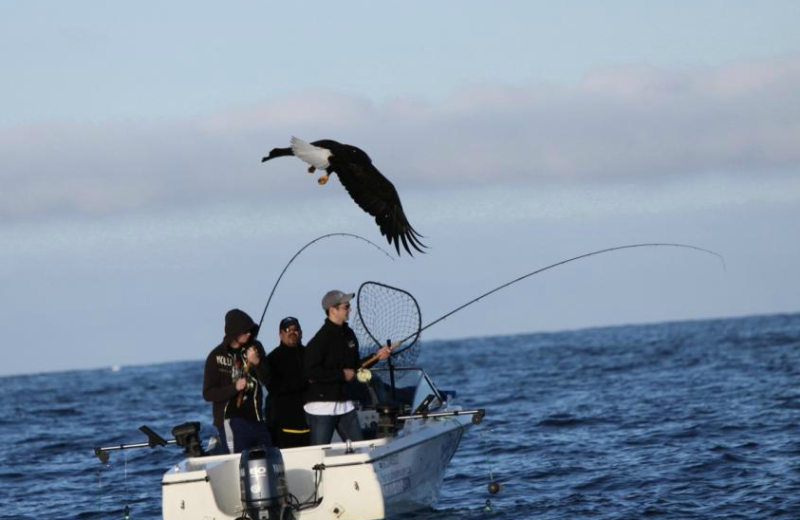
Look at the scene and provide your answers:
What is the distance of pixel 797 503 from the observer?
12758 millimetres

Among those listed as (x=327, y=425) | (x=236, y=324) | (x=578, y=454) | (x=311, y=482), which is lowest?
(x=578, y=454)

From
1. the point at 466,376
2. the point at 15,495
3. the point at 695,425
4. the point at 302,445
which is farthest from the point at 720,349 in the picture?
the point at 302,445

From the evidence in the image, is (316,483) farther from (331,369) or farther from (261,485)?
(331,369)

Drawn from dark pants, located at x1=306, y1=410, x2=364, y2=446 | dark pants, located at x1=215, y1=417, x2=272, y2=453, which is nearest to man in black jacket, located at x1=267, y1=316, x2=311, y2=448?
dark pants, located at x1=306, y1=410, x2=364, y2=446

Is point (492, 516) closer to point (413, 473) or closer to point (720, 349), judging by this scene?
point (413, 473)

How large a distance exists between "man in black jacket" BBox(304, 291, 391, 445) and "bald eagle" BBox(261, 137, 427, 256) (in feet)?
6.38

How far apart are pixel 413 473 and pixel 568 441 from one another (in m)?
8.29

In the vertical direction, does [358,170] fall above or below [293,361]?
above

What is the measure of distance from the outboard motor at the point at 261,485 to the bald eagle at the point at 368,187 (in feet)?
11.2

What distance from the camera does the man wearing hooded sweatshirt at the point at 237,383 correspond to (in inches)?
398

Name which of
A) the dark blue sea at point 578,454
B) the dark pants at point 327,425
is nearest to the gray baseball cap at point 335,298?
the dark pants at point 327,425

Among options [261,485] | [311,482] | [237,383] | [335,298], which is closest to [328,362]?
[335,298]

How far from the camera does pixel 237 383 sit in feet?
33.1

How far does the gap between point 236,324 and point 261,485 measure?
4.28 ft
